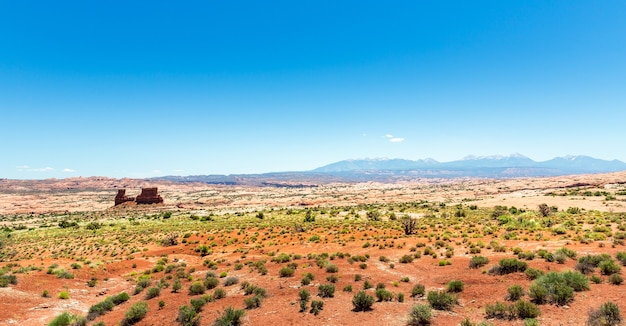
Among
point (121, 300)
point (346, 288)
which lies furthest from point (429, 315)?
point (121, 300)

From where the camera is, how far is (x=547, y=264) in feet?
58.2

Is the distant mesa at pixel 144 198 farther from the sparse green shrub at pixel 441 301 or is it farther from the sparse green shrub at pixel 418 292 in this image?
the sparse green shrub at pixel 441 301

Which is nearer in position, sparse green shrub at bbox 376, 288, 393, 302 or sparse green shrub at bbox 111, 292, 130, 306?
sparse green shrub at bbox 376, 288, 393, 302

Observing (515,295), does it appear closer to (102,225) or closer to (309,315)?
(309,315)

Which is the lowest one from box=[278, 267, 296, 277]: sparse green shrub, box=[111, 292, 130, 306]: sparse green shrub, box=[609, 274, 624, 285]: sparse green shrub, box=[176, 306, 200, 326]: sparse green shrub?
box=[111, 292, 130, 306]: sparse green shrub

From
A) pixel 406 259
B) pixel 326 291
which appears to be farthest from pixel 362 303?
pixel 406 259

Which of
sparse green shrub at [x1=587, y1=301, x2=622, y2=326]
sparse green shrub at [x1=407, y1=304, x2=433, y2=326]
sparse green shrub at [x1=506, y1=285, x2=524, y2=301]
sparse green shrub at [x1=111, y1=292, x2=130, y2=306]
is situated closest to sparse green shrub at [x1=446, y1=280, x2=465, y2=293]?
sparse green shrub at [x1=506, y1=285, x2=524, y2=301]

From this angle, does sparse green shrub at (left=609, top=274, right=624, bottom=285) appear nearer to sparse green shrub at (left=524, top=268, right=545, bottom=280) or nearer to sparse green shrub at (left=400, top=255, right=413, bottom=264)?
sparse green shrub at (left=524, top=268, right=545, bottom=280)

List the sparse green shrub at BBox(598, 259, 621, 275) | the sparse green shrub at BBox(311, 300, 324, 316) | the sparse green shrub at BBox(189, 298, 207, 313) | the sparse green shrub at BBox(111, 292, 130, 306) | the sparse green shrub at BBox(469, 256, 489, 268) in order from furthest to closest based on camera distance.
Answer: the sparse green shrub at BBox(469, 256, 489, 268), the sparse green shrub at BBox(111, 292, 130, 306), the sparse green shrub at BBox(598, 259, 621, 275), the sparse green shrub at BBox(189, 298, 207, 313), the sparse green shrub at BBox(311, 300, 324, 316)

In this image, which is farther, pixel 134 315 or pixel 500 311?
pixel 134 315

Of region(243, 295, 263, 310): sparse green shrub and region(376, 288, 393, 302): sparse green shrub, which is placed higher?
region(376, 288, 393, 302): sparse green shrub

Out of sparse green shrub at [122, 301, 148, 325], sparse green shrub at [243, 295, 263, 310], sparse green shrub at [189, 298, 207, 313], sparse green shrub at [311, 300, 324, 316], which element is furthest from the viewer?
sparse green shrub at [243, 295, 263, 310]

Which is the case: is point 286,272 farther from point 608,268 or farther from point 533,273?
point 608,268

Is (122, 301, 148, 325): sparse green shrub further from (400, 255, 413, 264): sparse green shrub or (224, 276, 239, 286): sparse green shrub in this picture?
(400, 255, 413, 264): sparse green shrub
